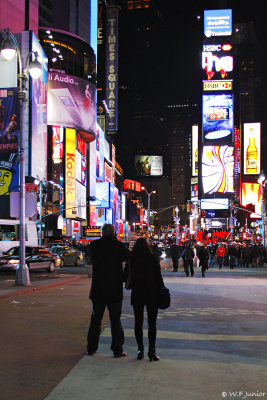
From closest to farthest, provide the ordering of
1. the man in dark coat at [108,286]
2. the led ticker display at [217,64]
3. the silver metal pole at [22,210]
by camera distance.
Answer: the man in dark coat at [108,286] → the silver metal pole at [22,210] → the led ticker display at [217,64]

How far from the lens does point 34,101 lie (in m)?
70.1

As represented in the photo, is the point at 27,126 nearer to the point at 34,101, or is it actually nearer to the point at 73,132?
the point at 34,101

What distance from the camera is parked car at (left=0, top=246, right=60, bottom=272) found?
28.3 metres

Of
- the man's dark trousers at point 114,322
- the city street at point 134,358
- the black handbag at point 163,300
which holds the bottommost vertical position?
the city street at point 134,358

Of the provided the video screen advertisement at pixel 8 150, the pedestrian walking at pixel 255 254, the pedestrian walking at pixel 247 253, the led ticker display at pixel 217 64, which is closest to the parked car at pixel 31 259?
the pedestrian walking at pixel 247 253

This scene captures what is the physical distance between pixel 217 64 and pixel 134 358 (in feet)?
392

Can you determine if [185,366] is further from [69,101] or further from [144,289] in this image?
[69,101]

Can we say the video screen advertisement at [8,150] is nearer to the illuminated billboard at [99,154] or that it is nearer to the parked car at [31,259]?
the parked car at [31,259]

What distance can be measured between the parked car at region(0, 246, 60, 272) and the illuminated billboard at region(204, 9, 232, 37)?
108719 mm

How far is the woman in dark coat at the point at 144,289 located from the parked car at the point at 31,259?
2256cm

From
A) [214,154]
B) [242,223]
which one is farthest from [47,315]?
[242,223]

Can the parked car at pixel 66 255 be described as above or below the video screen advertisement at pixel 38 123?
below

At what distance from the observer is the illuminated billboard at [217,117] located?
11188cm

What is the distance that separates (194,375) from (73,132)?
84816 millimetres
